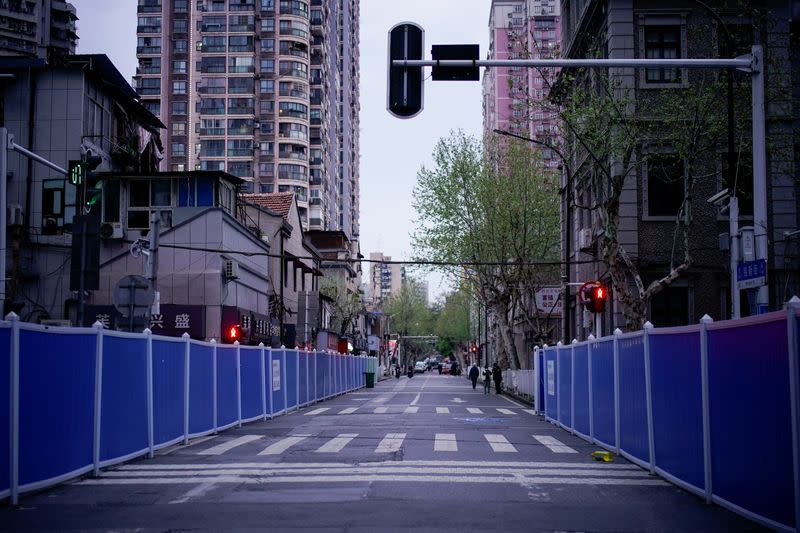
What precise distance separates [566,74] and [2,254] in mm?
15678

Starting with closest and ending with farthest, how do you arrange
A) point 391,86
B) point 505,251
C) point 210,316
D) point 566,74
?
point 391,86 → point 566,74 → point 210,316 → point 505,251

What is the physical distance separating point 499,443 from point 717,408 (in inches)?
308

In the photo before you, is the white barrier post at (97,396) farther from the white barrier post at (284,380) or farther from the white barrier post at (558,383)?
the white barrier post at (284,380)

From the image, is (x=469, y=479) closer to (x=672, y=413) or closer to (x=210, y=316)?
(x=672, y=413)

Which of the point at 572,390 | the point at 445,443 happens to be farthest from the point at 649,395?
the point at 572,390

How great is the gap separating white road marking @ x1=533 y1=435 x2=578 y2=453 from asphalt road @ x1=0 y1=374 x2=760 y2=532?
41 millimetres

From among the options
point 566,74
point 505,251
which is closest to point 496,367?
point 505,251

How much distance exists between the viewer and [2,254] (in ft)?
65.0

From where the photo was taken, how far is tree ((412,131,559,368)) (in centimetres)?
4638

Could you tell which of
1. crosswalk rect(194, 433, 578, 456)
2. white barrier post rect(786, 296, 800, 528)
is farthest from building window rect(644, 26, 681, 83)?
white barrier post rect(786, 296, 800, 528)

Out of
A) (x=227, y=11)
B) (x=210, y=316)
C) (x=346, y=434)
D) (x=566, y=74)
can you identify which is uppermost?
(x=227, y=11)

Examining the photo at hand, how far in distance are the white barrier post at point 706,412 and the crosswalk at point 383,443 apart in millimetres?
5865

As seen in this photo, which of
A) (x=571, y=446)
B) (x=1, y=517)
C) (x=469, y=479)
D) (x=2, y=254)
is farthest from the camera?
(x=2, y=254)

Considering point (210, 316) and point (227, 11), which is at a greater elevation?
point (227, 11)
